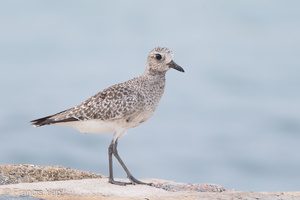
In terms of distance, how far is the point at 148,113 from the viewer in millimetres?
10852

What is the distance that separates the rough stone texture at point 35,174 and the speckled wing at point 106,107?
207 cm

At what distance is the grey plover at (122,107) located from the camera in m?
10.8

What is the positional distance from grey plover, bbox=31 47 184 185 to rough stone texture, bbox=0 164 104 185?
207 cm

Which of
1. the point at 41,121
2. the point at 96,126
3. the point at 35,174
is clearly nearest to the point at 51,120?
the point at 41,121

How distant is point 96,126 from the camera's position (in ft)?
35.8

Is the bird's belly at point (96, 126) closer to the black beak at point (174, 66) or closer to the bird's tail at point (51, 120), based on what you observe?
the bird's tail at point (51, 120)

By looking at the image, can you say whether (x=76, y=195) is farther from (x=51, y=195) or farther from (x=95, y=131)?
(x=95, y=131)

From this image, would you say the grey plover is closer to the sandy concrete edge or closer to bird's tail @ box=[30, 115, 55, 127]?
bird's tail @ box=[30, 115, 55, 127]

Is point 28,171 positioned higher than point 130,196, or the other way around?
point 28,171

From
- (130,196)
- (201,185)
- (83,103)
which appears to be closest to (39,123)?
(83,103)

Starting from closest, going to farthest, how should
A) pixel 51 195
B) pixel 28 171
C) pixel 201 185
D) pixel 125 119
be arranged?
1. pixel 51 195
2. pixel 125 119
3. pixel 201 185
4. pixel 28 171

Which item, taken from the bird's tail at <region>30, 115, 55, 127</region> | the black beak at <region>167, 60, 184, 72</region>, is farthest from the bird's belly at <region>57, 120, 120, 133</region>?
the black beak at <region>167, 60, 184, 72</region>

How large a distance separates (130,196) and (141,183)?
1.06 m

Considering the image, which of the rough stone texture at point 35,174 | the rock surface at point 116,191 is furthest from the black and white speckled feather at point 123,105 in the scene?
the rough stone texture at point 35,174
